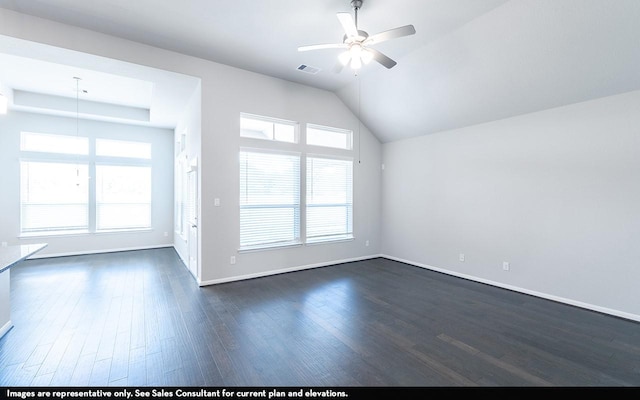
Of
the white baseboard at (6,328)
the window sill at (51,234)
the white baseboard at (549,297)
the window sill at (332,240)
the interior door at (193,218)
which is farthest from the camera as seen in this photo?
the window sill at (51,234)

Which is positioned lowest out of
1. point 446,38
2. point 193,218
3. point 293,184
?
point 193,218

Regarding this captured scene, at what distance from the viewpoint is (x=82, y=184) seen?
6383 millimetres

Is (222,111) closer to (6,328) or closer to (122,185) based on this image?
(6,328)

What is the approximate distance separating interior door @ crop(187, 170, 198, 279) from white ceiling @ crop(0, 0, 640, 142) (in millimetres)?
2066

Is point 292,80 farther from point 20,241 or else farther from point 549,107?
point 20,241

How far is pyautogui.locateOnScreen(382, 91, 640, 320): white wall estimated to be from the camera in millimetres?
3245

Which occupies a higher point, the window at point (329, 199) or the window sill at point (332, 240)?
the window at point (329, 199)

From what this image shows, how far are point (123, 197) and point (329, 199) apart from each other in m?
5.42

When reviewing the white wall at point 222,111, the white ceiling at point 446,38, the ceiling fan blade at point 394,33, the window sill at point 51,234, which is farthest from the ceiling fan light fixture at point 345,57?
the window sill at point 51,234

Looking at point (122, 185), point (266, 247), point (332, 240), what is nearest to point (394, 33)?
point (266, 247)

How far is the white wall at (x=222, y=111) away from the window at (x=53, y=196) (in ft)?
12.6

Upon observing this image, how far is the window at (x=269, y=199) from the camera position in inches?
181

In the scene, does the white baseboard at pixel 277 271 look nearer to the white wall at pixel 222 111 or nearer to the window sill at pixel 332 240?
the white wall at pixel 222 111
